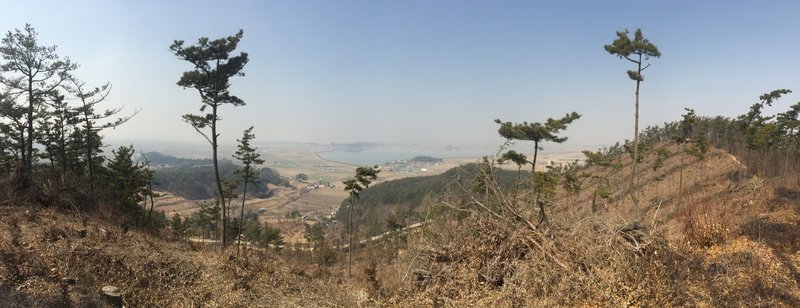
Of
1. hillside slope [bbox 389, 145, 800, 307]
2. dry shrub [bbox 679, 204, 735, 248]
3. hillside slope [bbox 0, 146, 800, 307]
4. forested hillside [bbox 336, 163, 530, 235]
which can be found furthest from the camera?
forested hillside [bbox 336, 163, 530, 235]

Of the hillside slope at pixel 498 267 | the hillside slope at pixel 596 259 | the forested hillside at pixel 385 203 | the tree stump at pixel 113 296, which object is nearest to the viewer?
the hillside slope at pixel 596 259

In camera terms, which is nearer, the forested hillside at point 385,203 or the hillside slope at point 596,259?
the hillside slope at point 596,259

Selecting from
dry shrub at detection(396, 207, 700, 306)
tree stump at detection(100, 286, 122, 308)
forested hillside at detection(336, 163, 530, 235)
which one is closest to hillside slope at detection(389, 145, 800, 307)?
dry shrub at detection(396, 207, 700, 306)


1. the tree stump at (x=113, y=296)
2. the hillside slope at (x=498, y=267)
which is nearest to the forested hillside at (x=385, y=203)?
the hillside slope at (x=498, y=267)

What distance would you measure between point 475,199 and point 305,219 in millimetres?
74086

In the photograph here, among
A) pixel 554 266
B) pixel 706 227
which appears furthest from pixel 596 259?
pixel 706 227

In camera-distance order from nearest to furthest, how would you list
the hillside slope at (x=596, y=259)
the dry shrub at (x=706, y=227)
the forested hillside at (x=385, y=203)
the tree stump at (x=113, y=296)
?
1. the hillside slope at (x=596, y=259)
2. the tree stump at (x=113, y=296)
3. the dry shrub at (x=706, y=227)
4. the forested hillside at (x=385, y=203)

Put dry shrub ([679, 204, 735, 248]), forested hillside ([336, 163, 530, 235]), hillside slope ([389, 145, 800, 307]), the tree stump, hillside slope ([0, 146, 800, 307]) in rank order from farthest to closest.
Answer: forested hillside ([336, 163, 530, 235])
dry shrub ([679, 204, 735, 248])
the tree stump
hillside slope ([0, 146, 800, 307])
hillside slope ([389, 145, 800, 307])

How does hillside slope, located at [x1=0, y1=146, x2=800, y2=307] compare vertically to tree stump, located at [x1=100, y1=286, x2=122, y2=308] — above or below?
above

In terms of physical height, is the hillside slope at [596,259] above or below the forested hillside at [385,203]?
above

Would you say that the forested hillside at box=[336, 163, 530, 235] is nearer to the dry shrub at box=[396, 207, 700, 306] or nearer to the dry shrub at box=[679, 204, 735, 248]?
the dry shrub at box=[679, 204, 735, 248]

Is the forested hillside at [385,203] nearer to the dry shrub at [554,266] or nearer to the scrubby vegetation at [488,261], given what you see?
the scrubby vegetation at [488,261]

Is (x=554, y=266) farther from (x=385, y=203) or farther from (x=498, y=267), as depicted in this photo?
(x=385, y=203)

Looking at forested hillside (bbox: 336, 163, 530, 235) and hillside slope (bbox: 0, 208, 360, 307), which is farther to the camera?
forested hillside (bbox: 336, 163, 530, 235)
